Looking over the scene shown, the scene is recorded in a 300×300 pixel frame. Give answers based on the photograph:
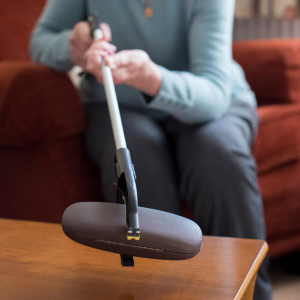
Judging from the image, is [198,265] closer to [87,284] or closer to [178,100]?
[87,284]

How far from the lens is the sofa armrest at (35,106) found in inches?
31.7

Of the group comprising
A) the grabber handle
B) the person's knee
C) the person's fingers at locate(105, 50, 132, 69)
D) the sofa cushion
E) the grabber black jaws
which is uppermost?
the person's fingers at locate(105, 50, 132, 69)

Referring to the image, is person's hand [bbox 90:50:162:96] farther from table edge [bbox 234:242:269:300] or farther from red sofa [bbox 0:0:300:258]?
table edge [bbox 234:242:269:300]

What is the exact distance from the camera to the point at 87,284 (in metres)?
0.41

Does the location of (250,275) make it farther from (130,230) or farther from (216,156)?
(216,156)

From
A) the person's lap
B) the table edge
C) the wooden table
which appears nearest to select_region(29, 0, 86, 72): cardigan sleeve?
the person's lap

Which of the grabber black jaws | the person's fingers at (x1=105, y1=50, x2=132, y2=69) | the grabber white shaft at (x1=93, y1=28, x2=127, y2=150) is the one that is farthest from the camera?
the person's fingers at (x1=105, y1=50, x2=132, y2=69)

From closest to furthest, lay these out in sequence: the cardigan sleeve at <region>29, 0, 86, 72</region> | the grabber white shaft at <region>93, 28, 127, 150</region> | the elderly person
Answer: the grabber white shaft at <region>93, 28, 127, 150</region> < the elderly person < the cardigan sleeve at <region>29, 0, 86, 72</region>

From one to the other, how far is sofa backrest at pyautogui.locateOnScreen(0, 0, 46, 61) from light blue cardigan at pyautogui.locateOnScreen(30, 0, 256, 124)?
0.28 metres

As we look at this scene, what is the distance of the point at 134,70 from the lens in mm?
693

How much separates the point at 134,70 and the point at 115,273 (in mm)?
377

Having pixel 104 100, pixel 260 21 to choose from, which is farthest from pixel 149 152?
pixel 260 21

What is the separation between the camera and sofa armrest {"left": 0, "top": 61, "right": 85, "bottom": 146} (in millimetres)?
805

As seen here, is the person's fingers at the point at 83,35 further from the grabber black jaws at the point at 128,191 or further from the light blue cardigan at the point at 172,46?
the grabber black jaws at the point at 128,191
